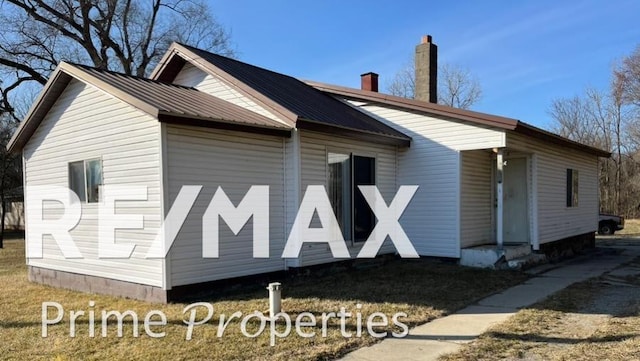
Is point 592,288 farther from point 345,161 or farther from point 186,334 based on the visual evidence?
point 186,334

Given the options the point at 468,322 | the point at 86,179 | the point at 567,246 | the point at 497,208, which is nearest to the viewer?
the point at 468,322

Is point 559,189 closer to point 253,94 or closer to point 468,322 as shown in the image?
point 468,322

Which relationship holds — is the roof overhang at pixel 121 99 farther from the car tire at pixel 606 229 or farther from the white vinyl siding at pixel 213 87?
the car tire at pixel 606 229

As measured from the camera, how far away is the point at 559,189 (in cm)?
1366

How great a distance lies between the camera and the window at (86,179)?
354 inches

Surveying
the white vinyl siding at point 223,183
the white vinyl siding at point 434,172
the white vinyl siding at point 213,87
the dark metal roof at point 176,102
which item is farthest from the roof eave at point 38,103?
the white vinyl siding at point 434,172

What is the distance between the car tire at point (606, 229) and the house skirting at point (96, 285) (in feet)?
68.9

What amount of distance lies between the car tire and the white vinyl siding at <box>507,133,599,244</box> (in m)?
6.67

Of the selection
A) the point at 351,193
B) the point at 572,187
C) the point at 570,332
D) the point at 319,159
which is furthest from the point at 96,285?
the point at 572,187

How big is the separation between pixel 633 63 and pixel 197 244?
35940 millimetres

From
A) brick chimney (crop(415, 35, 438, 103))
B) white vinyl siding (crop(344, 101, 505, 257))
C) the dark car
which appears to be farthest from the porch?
the dark car

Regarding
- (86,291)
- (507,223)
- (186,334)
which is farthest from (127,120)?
(507,223)

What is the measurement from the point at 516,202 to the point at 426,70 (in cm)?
459

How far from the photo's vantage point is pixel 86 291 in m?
9.27
